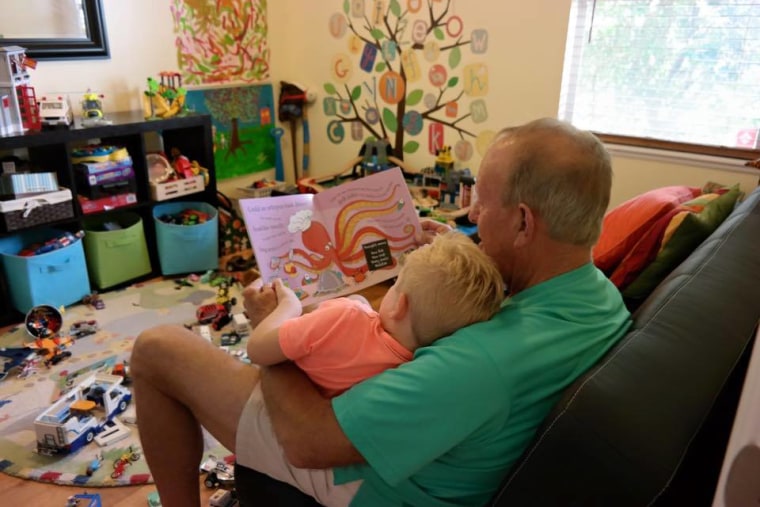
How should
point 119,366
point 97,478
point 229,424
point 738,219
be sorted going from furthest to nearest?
point 119,366 → point 97,478 → point 738,219 → point 229,424

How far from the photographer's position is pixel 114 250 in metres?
3.00

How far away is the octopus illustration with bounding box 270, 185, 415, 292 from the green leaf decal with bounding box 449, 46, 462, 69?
1.92 metres

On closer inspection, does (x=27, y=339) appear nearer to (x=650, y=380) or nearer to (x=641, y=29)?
(x=650, y=380)

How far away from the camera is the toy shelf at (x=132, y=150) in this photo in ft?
8.76

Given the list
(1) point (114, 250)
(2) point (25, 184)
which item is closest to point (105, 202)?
(1) point (114, 250)

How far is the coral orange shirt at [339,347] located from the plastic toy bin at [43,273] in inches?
82.0

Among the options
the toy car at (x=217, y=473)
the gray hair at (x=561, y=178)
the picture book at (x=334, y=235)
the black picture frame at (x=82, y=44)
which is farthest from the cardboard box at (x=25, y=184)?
the gray hair at (x=561, y=178)

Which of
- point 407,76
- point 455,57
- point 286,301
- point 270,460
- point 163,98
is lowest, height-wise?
point 270,460

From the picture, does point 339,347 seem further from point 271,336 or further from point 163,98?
point 163,98

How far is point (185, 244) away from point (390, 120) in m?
1.49

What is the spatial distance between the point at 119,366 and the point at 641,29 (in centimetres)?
279

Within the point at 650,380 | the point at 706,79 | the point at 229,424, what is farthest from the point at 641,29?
the point at 229,424

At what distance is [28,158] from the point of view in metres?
2.87

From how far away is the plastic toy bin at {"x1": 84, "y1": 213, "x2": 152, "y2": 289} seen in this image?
2.95 meters
